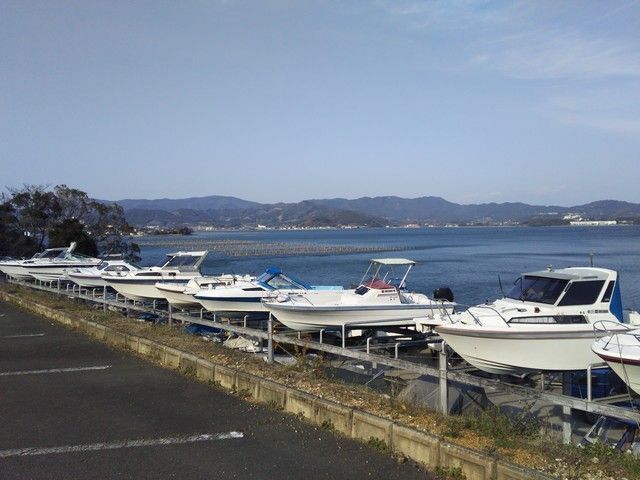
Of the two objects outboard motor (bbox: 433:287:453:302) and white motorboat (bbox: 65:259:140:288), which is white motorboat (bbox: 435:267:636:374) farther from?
white motorboat (bbox: 65:259:140:288)

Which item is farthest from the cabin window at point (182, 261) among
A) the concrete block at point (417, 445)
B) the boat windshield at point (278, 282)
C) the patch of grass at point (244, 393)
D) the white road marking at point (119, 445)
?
the concrete block at point (417, 445)

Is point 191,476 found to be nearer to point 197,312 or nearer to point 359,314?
point 359,314

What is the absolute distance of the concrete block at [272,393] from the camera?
750 cm

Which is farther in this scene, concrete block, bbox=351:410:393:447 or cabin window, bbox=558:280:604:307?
cabin window, bbox=558:280:604:307

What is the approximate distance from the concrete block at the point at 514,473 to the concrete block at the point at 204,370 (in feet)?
16.2

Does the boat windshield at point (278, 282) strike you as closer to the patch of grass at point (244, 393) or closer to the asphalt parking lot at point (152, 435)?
the asphalt parking lot at point (152, 435)

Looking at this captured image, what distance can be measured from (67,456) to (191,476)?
1424mm

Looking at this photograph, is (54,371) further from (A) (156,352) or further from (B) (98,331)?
(B) (98,331)

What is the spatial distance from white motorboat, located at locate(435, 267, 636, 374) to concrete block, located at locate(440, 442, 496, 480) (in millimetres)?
5195

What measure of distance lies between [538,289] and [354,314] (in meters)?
4.58

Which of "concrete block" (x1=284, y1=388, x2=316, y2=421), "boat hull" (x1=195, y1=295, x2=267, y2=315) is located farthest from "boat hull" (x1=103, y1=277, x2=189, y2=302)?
"concrete block" (x1=284, y1=388, x2=316, y2=421)

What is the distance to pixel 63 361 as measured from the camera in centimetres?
1077

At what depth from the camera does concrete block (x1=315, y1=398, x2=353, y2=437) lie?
21.5ft

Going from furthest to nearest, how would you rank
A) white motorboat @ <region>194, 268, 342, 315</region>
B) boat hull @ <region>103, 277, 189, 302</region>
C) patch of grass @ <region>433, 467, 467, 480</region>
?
boat hull @ <region>103, 277, 189, 302</region> < white motorboat @ <region>194, 268, 342, 315</region> < patch of grass @ <region>433, 467, 467, 480</region>
